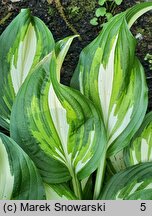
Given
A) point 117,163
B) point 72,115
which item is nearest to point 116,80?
point 72,115

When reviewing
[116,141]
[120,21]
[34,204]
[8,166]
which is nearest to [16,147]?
[8,166]

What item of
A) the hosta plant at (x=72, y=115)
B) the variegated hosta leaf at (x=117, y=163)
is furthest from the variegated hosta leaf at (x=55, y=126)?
the variegated hosta leaf at (x=117, y=163)

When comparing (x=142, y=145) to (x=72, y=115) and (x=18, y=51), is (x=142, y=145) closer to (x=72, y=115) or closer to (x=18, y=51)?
(x=72, y=115)

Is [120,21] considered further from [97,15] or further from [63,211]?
[63,211]

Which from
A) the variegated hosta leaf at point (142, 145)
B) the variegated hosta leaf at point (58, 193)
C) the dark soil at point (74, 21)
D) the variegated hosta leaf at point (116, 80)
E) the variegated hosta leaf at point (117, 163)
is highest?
the dark soil at point (74, 21)

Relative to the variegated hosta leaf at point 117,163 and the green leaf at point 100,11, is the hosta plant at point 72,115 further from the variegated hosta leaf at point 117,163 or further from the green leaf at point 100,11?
the green leaf at point 100,11

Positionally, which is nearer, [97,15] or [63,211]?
[63,211]

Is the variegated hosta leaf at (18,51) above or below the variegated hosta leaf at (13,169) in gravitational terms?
above
